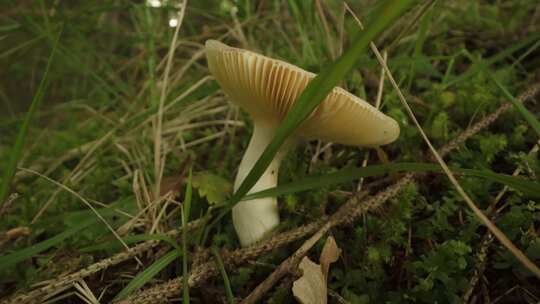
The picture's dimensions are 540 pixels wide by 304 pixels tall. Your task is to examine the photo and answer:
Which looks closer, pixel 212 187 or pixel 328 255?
pixel 328 255

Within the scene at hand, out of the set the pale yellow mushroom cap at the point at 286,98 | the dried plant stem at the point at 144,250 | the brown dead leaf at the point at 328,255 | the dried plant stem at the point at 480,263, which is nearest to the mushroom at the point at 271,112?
the pale yellow mushroom cap at the point at 286,98

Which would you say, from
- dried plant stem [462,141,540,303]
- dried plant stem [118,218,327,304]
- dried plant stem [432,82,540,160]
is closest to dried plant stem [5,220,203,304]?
dried plant stem [118,218,327,304]

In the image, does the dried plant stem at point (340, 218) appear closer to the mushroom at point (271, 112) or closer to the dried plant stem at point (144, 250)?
the dried plant stem at point (144, 250)

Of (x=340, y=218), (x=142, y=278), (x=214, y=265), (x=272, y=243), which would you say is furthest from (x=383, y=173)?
(x=142, y=278)

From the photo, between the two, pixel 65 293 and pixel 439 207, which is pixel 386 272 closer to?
pixel 439 207

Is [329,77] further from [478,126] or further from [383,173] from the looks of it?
[478,126]

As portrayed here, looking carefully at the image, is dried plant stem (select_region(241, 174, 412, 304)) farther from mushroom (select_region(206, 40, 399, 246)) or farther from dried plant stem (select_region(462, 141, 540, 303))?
dried plant stem (select_region(462, 141, 540, 303))
